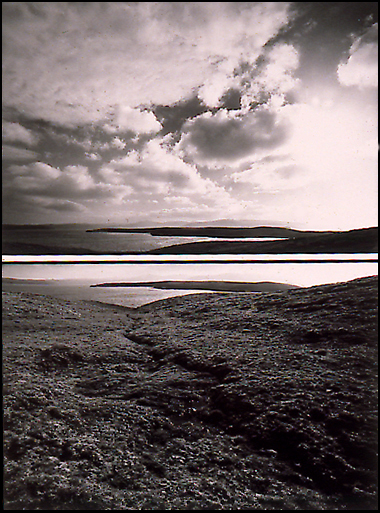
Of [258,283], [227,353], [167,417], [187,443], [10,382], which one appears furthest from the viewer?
[258,283]

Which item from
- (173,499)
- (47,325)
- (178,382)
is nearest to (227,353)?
(178,382)

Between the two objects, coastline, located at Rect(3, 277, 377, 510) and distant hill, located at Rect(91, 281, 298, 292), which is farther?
distant hill, located at Rect(91, 281, 298, 292)

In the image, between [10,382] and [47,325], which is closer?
[10,382]

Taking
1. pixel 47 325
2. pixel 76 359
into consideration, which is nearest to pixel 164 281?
pixel 47 325

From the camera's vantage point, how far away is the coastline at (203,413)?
0.69 m

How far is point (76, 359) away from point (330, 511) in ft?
3.47

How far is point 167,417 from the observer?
971 millimetres

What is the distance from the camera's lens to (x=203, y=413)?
1.00 meters

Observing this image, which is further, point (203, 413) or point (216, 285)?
point (216, 285)

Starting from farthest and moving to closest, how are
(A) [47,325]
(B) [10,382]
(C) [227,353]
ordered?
(A) [47,325] < (C) [227,353] < (B) [10,382]

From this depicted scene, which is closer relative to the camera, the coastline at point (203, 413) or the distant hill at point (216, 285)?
the coastline at point (203, 413)

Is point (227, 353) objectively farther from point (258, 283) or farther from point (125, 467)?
point (258, 283)

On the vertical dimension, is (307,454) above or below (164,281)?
below

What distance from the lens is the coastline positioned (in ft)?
2.26
